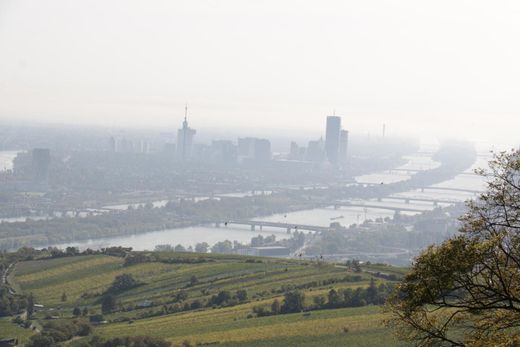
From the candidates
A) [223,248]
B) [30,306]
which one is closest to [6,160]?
[223,248]

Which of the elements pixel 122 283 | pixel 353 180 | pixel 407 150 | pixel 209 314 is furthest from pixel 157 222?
pixel 407 150

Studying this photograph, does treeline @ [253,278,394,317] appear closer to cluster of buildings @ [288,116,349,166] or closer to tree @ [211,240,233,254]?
tree @ [211,240,233,254]

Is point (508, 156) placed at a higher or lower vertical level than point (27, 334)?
higher

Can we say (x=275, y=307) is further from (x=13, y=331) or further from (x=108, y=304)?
(x=13, y=331)

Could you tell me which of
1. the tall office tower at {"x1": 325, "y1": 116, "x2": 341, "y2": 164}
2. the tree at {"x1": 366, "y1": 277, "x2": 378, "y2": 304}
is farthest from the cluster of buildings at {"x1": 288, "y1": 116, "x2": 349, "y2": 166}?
the tree at {"x1": 366, "y1": 277, "x2": 378, "y2": 304}

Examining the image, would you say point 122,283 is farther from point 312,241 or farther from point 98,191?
point 98,191

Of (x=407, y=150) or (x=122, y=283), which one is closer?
(x=122, y=283)

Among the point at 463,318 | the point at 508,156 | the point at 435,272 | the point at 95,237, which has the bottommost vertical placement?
the point at 95,237
